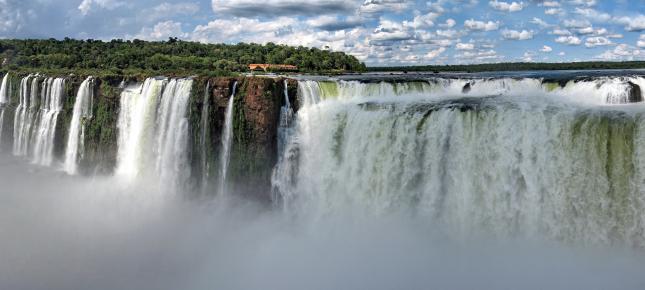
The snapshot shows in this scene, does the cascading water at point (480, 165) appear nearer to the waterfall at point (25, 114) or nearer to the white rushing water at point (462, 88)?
the white rushing water at point (462, 88)

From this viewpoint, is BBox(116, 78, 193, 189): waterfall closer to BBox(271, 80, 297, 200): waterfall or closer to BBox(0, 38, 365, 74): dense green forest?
BBox(271, 80, 297, 200): waterfall

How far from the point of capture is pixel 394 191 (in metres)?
16.4

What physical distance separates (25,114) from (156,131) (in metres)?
14.4

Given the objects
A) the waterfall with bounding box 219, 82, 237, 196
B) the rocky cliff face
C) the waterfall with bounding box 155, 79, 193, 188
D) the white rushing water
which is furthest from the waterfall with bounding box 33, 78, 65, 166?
the white rushing water

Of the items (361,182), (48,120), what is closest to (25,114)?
(48,120)

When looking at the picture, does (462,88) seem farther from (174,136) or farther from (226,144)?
(174,136)

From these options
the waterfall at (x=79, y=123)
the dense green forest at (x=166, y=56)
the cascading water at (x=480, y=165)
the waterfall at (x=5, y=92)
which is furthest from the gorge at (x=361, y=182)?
the dense green forest at (x=166, y=56)

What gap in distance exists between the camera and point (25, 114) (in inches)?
1246

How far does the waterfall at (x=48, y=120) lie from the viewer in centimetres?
2900

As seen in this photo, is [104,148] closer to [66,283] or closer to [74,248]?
[74,248]

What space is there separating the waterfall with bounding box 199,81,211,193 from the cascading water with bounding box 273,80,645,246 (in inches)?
127

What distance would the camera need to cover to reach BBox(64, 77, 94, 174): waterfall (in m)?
27.1

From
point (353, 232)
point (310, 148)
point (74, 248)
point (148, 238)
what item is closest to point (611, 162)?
point (353, 232)

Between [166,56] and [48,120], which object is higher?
[166,56]
